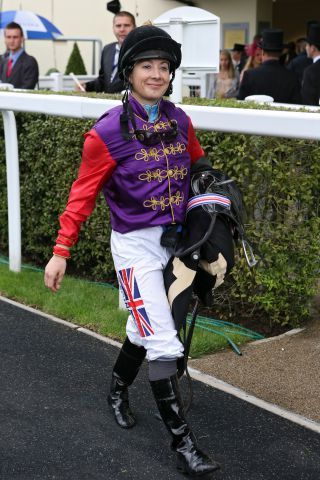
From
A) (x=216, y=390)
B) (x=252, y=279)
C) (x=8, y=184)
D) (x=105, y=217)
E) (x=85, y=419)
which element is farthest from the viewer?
(x=8, y=184)

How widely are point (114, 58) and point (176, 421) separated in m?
5.47

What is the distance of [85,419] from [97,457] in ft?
1.37

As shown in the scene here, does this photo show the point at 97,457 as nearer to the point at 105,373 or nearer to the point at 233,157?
the point at 105,373

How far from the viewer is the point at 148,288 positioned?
359 centimetres

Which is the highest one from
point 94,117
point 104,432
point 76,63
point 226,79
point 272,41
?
point 272,41

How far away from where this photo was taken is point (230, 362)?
4746 millimetres

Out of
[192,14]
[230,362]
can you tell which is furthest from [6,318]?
[192,14]

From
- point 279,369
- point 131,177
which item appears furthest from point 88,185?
point 279,369

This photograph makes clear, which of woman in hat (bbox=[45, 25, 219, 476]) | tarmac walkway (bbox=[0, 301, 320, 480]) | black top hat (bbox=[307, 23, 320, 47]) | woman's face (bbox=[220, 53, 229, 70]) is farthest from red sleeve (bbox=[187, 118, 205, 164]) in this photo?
woman's face (bbox=[220, 53, 229, 70])

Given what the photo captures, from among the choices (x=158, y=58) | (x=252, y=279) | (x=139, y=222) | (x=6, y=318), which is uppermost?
(x=158, y=58)

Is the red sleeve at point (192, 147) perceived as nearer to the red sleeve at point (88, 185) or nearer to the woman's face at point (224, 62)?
A: the red sleeve at point (88, 185)

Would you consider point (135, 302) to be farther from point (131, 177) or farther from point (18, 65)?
point (18, 65)

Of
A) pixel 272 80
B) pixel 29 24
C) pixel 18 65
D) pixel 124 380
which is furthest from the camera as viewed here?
pixel 29 24

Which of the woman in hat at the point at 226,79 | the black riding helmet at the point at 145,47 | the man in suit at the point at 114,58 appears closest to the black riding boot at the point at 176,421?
the black riding helmet at the point at 145,47
